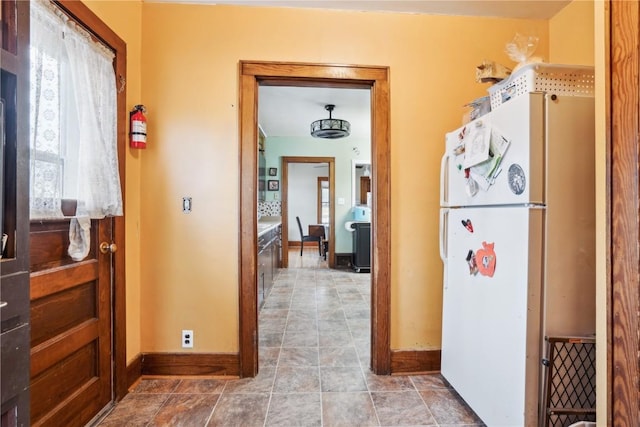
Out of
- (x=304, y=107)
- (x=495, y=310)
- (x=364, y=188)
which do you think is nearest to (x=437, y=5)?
(x=495, y=310)

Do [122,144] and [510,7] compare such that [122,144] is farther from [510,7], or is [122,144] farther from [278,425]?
[510,7]

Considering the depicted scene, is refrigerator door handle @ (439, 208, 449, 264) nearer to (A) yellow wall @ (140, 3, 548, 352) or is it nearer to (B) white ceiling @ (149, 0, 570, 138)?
(A) yellow wall @ (140, 3, 548, 352)

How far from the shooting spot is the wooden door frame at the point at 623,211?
2.68ft

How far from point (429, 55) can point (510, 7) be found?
0.59 metres

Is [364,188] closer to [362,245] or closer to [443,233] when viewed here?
[362,245]

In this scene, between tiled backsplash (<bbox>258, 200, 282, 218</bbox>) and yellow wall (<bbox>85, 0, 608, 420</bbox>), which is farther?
tiled backsplash (<bbox>258, 200, 282, 218</bbox>)

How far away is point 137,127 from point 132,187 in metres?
0.37

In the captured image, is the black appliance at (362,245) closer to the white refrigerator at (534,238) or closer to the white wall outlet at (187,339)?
the white wall outlet at (187,339)

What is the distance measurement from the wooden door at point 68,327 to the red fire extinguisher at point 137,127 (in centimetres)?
50

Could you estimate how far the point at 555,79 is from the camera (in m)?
1.30

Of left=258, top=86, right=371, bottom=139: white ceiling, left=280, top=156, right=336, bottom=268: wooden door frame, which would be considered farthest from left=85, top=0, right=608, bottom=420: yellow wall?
left=280, top=156, right=336, bottom=268: wooden door frame

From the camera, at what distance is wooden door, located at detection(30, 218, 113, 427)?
49.4 inches

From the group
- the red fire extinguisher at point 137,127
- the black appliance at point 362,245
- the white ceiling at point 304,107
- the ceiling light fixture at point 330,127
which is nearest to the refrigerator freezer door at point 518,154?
the red fire extinguisher at point 137,127

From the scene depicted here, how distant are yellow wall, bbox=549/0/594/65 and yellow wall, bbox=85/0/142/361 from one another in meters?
2.75
